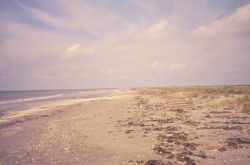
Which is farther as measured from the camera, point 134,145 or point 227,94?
point 227,94

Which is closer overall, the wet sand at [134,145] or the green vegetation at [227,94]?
the wet sand at [134,145]

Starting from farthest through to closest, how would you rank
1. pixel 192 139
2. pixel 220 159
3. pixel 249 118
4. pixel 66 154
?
pixel 249 118, pixel 192 139, pixel 66 154, pixel 220 159

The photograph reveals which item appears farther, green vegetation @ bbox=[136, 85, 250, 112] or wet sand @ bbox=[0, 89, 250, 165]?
green vegetation @ bbox=[136, 85, 250, 112]

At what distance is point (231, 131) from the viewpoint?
53.4 feet

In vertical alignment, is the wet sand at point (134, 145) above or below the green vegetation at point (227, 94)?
below

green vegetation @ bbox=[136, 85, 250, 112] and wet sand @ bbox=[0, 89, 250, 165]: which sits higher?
green vegetation @ bbox=[136, 85, 250, 112]

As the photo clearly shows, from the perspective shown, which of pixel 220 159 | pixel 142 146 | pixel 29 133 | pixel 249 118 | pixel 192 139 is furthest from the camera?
pixel 249 118

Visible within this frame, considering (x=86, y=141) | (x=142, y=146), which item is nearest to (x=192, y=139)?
(x=142, y=146)

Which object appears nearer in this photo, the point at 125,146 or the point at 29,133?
the point at 125,146

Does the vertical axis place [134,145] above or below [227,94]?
below

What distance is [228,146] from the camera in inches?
489

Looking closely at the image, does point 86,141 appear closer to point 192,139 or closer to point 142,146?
point 142,146

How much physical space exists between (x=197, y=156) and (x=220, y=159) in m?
0.98

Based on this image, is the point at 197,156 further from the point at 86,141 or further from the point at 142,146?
the point at 86,141
